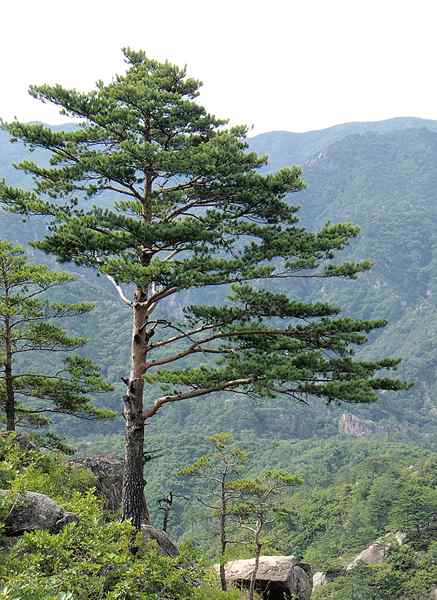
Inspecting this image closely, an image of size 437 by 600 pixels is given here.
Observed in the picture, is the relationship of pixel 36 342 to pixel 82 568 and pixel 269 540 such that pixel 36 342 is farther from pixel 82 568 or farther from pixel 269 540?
pixel 82 568

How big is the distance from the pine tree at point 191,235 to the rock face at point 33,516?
2721 millimetres

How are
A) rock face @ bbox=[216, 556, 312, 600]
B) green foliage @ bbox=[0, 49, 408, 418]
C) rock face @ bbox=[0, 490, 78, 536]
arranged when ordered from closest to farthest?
rock face @ bbox=[0, 490, 78, 536] < green foliage @ bbox=[0, 49, 408, 418] < rock face @ bbox=[216, 556, 312, 600]

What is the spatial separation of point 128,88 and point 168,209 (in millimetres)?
2571

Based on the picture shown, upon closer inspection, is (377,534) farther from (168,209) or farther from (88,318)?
(88,318)

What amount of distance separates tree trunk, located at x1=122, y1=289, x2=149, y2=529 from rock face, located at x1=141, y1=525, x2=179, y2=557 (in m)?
0.18

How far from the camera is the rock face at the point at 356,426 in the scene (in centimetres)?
12031

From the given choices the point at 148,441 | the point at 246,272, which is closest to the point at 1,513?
the point at 246,272

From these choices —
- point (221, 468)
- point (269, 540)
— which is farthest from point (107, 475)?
point (269, 540)

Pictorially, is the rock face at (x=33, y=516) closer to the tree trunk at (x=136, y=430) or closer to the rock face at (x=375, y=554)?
the tree trunk at (x=136, y=430)

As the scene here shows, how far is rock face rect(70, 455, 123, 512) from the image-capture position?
45.4 ft

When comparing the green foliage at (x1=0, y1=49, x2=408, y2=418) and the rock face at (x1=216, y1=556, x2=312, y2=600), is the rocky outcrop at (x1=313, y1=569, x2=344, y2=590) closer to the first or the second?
the rock face at (x1=216, y1=556, x2=312, y2=600)

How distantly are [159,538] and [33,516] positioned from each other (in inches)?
175

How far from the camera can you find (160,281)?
30.1ft

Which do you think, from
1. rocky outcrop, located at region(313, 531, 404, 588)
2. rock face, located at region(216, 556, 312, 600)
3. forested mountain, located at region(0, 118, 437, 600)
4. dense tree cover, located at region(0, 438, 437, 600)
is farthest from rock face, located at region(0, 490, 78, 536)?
rocky outcrop, located at region(313, 531, 404, 588)
